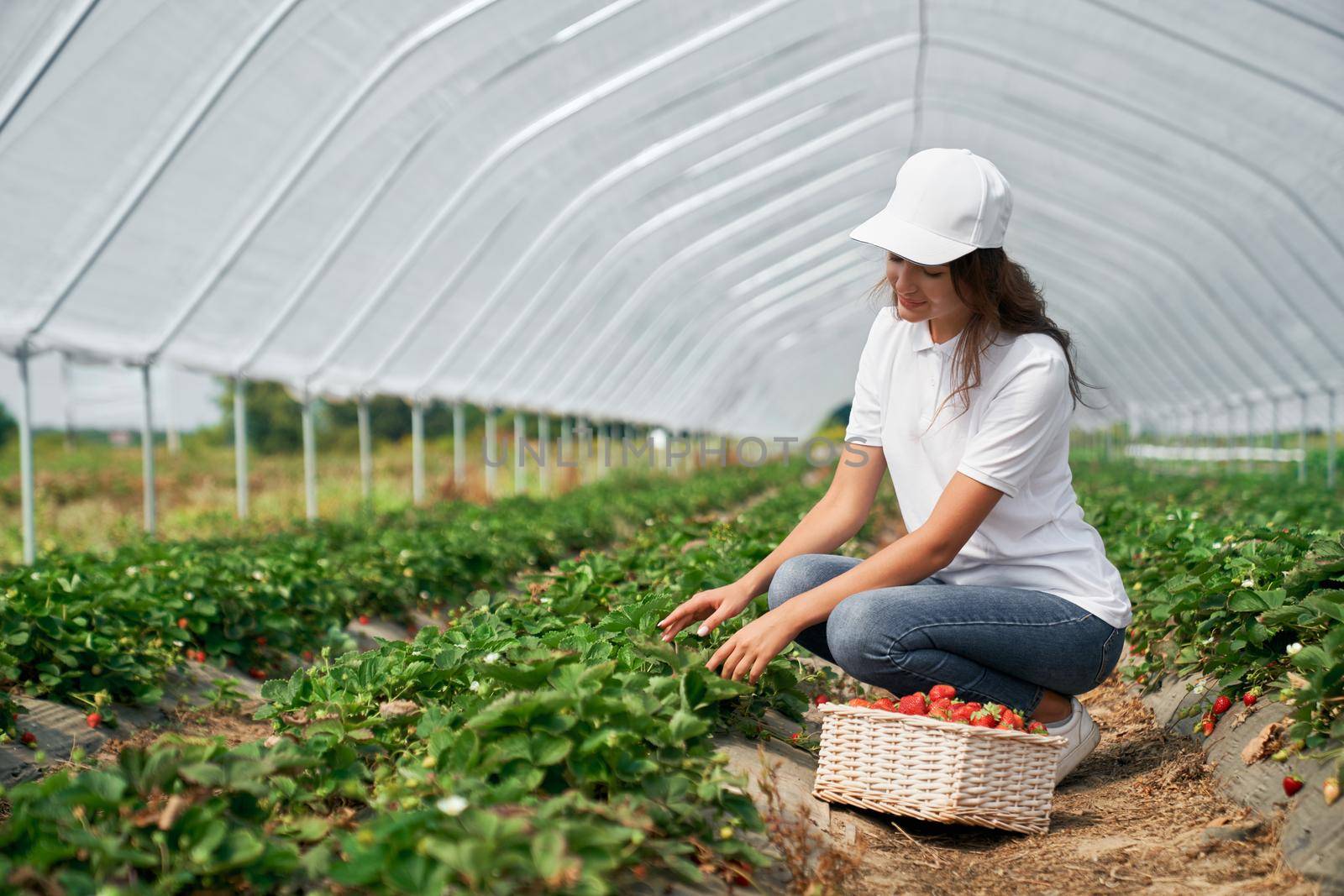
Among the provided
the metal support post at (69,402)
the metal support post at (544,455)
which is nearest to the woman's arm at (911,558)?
the metal support post at (544,455)

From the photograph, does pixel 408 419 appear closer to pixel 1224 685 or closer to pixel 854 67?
pixel 854 67

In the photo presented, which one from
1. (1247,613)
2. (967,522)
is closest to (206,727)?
(967,522)

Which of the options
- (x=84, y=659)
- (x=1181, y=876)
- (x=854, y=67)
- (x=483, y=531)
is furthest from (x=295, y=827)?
(x=854, y=67)

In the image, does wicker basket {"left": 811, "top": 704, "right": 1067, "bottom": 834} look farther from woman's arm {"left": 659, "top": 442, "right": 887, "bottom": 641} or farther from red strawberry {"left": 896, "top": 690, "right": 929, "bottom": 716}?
woman's arm {"left": 659, "top": 442, "right": 887, "bottom": 641}

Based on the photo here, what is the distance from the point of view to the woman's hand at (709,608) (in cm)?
296

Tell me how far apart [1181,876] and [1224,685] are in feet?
2.82

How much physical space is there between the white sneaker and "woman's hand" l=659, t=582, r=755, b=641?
0.88 metres

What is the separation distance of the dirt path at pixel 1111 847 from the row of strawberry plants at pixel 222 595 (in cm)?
248

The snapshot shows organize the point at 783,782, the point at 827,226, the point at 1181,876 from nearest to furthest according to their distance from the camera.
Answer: the point at 1181,876
the point at 783,782
the point at 827,226

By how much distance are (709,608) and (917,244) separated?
1.04 metres

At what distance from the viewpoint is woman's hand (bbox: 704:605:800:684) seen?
2707 mm

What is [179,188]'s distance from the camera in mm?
7121

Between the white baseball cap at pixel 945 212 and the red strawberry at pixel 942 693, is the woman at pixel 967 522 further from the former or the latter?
the red strawberry at pixel 942 693

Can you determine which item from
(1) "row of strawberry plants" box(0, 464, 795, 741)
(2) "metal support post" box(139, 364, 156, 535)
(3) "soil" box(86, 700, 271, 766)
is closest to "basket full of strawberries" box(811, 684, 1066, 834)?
(3) "soil" box(86, 700, 271, 766)
